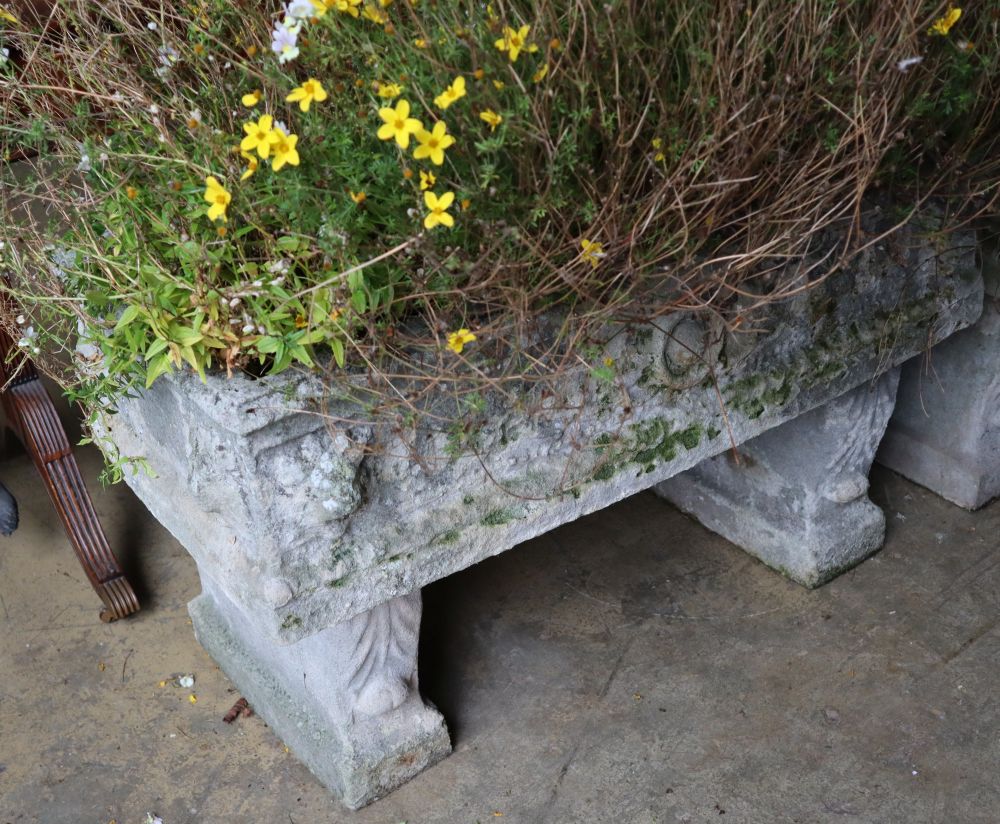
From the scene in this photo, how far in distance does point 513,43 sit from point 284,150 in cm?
32

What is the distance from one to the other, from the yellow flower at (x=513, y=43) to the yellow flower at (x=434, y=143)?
12 centimetres

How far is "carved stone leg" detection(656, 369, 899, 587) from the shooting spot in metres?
2.42

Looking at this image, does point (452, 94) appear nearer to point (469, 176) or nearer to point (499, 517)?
point (469, 176)

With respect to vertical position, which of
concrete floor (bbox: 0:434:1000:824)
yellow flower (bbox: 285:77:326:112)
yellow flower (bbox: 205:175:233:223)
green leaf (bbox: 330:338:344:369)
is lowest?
concrete floor (bbox: 0:434:1000:824)

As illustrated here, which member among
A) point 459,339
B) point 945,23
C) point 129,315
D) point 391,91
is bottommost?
point 459,339

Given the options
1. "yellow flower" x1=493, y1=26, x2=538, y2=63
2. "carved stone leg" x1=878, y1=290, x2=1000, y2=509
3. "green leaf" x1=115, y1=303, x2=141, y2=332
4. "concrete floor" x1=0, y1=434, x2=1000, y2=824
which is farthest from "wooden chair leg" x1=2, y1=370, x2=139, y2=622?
"carved stone leg" x1=878, y1=290, x2=1000, y2=509

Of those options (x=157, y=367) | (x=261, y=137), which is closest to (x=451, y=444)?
(x=157, y=367)

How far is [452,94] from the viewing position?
1366 mm

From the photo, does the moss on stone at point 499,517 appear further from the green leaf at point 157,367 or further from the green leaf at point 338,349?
the green leaf at point 157,367

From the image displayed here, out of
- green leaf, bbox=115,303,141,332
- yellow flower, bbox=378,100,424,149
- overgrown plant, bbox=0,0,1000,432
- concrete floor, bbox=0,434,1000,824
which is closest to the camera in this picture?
yellow flower, bbox=378,100,424,149

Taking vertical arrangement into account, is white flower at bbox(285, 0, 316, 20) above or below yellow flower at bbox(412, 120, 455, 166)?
above

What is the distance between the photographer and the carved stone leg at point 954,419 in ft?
8.46

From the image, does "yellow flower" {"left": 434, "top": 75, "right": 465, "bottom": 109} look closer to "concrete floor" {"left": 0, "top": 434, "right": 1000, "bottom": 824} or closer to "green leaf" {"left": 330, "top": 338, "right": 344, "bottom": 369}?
"green leaf" {"left": 330, "top": 338, "right": 344, "bottom": 369}

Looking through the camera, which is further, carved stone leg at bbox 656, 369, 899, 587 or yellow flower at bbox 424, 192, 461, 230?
carved stone leg at bbox 656, 369, 899, 587
